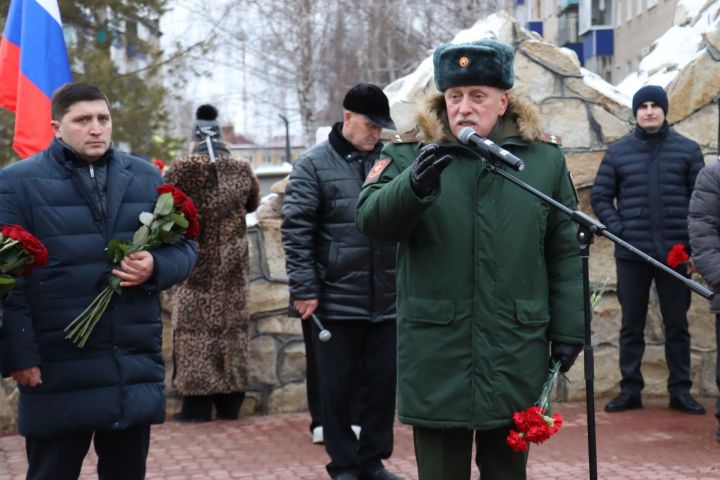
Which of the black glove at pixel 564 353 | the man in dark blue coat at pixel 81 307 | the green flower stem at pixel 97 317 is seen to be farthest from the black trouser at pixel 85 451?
the black glove at pixel 564 353

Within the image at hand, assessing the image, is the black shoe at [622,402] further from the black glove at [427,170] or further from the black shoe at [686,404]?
the black glove at [427,170]

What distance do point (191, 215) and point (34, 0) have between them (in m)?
3.34

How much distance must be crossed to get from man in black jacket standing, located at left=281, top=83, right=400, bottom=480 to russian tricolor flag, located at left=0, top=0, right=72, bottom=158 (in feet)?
5.38

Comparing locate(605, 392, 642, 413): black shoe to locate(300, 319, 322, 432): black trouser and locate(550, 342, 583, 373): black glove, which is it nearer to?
locate(300, 319, 322, 432): black trouser

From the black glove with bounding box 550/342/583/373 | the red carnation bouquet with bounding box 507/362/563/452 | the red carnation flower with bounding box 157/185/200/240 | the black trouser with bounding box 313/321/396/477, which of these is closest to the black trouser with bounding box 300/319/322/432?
the black trouser with bounding box 313/321/396/477

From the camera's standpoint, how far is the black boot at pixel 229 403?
336 inches

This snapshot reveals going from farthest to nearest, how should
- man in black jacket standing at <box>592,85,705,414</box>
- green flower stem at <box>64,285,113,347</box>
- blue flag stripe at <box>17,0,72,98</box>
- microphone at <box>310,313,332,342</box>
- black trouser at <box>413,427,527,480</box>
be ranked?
man in black jacket standing at <box>592,85,705,414</box> < blue flag stripe at <box>17,0,72,98</box> < microphone at <box>310,313,332,342</box> < green flower stem at <box>64,285,113,347</box> < black trouser at <box>413,427,527,480</box>

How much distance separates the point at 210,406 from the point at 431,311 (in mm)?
4570

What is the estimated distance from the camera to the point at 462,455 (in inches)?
170

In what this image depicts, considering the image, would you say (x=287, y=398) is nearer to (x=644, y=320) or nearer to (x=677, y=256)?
(x=644, y=320)

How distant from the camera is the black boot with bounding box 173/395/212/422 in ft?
27.7

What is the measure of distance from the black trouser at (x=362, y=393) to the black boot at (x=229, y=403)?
1988 mm

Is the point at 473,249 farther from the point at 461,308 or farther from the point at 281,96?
the point at 281,96

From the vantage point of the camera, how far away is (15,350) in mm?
4465
